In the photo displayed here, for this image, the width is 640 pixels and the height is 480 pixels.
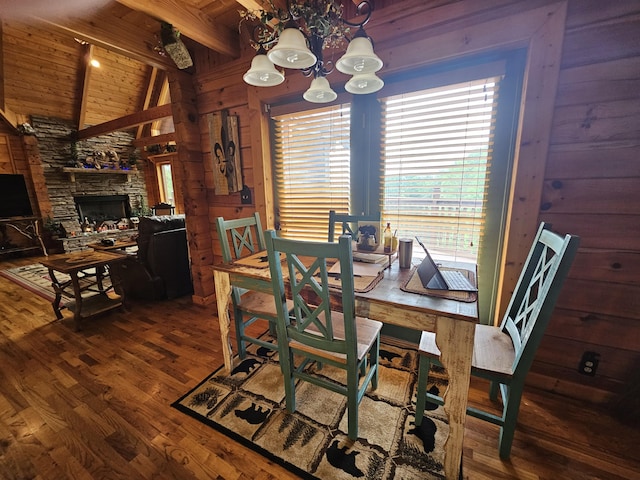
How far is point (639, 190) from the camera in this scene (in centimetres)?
130

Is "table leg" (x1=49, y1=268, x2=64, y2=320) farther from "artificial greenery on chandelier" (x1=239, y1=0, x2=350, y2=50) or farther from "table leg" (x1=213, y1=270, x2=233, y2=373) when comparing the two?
"artificial greenery on chandelier" (x1=239, y1=0, x2=350, y2=50)

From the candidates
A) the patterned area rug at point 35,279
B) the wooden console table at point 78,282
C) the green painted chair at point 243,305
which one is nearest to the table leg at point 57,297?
the wooden console table at point 78,282

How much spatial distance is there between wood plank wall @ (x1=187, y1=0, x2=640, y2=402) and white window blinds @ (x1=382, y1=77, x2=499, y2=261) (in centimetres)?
34

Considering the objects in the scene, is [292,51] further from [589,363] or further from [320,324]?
[589,363]

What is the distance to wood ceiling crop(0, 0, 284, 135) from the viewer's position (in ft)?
6.04

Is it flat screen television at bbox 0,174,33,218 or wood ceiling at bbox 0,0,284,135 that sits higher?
wood ceiling at bbox 0,0,284,135

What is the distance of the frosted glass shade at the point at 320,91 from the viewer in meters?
1.54

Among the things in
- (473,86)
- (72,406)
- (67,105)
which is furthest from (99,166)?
(473,86)

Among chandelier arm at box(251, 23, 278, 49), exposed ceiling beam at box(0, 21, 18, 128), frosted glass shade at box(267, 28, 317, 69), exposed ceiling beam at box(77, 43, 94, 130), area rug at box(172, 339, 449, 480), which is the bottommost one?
area rug at box(172, 339, 449, 480)

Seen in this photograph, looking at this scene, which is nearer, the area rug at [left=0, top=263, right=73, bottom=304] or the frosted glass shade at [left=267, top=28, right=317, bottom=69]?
the frosted glass shade at [left=267, top=28, right=317, bottom=69]

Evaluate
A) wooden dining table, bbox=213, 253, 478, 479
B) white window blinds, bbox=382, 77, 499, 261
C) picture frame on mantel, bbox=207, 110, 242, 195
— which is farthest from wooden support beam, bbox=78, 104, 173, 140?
wooden dining table, bbox=213, 253, 478, 479

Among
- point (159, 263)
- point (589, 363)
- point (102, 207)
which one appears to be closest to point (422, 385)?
point (589, 363)

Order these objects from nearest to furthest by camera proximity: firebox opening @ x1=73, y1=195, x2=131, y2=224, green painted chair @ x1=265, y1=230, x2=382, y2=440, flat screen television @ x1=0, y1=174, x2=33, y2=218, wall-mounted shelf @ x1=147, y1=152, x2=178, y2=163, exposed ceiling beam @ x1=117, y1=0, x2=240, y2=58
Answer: green painted chair @ x1=265, y1=230, x2=382, y2=440 < exposed ceiling beam @ x1=117, y1=0, x2=240, y2=58 < flat screen television @ x1=0, y1=174, x2=33, y2=218 < firebox opening @ x1=73, y1=195, x2=131, y2=224 < wall-mounted shelf @ x1=147, y1=152, x2=178, y2=163

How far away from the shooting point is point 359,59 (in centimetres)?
126
